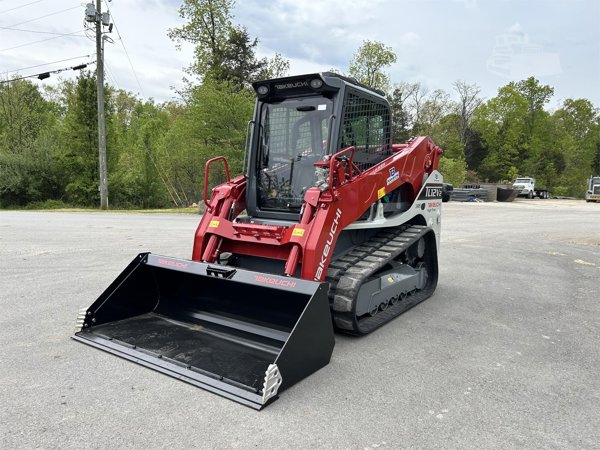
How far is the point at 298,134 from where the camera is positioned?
498 cm

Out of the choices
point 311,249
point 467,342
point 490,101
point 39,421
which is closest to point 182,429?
point 39,421

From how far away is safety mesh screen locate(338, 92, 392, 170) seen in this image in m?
4.83

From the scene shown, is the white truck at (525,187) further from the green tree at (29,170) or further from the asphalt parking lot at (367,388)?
the asphalt parking lot at (367,388)

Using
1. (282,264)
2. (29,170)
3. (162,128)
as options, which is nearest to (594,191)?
(162,128)

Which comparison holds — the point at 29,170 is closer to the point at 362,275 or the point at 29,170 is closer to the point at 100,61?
the point at 100,61

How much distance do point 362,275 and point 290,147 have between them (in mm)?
1685

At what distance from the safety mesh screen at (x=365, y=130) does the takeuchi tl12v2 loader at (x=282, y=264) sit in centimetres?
2

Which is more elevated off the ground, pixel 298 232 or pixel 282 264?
pixel 298 232

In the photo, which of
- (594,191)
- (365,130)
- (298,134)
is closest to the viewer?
A: (298,134)

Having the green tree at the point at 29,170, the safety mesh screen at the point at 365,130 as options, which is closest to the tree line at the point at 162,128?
the green tree at the point at 29,170

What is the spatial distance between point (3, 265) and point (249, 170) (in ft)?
16.2

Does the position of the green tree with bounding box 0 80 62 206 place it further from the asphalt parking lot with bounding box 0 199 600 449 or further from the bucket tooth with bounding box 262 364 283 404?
the bucket tooth with bounding box 262 364 283 404

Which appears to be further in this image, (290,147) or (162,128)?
(162,128)

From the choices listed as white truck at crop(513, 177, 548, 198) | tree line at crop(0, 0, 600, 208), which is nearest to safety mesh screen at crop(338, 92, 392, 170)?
tree line at crop(0, 0, 600, 208)
